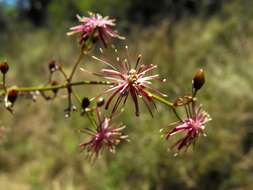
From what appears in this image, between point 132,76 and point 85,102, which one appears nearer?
point 132,76

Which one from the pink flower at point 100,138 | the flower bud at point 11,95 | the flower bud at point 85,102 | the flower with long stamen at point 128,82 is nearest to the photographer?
the flower with long stamen at point 128,82

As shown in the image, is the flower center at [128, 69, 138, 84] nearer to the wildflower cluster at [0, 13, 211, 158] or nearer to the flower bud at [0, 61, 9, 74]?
the wildflower cluster at [0, 13, 211, 158]

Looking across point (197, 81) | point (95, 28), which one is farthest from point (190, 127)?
point (95, 28)

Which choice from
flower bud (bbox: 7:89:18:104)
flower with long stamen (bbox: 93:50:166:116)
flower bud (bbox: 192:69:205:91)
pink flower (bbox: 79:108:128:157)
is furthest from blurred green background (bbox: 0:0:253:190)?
flower bud (bbox: 192:69:205:91)

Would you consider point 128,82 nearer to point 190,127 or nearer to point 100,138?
point 190,127

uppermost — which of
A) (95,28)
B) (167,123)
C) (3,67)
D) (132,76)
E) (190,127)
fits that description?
(167,123)

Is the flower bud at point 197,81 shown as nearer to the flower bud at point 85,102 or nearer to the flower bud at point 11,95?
the flower bud at point 85,102

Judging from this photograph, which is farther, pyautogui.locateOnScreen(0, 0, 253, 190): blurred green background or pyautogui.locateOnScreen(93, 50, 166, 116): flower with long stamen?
pyautogui.locateOnScreen(0, 0, 253, 190): blurred green background

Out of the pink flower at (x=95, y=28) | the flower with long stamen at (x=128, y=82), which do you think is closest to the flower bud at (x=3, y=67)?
the pink flower at (x=95, y=28)
